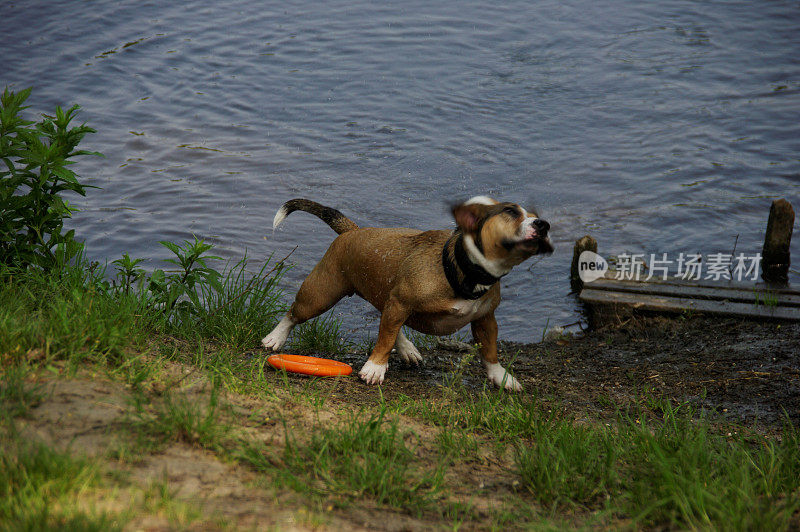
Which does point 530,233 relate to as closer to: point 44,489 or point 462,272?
point 462,272

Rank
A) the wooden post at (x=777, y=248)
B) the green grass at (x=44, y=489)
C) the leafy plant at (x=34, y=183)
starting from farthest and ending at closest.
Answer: the wooden post at (x=777, y=248) → the leafy plant at (x=34, y=183) → the green grass at (x=44, y=489)

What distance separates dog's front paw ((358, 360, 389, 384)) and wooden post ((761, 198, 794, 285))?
4.67 m

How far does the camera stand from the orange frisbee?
4371 millimetres

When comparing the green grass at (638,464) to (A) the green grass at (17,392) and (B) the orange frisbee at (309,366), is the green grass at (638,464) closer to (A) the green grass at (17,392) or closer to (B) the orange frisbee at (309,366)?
(B) the orange frisbee at (309,366)

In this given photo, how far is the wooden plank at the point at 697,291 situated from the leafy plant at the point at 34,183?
187 inches

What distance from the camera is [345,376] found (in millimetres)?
4605

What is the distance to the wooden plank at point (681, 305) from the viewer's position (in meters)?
6.28

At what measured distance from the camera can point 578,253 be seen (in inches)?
299

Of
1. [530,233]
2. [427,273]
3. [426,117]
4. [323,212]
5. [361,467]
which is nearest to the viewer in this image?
[361,467]

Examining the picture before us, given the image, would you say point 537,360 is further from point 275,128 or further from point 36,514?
point 275,128

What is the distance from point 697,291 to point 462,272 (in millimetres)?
3645

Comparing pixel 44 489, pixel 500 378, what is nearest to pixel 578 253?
pixel 500 378

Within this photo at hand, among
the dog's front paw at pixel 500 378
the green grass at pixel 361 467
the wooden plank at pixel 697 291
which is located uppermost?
the green grass at pixel 361 467

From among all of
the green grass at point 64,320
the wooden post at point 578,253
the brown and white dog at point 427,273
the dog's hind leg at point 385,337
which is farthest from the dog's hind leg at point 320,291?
the wooden post at point 578,253
